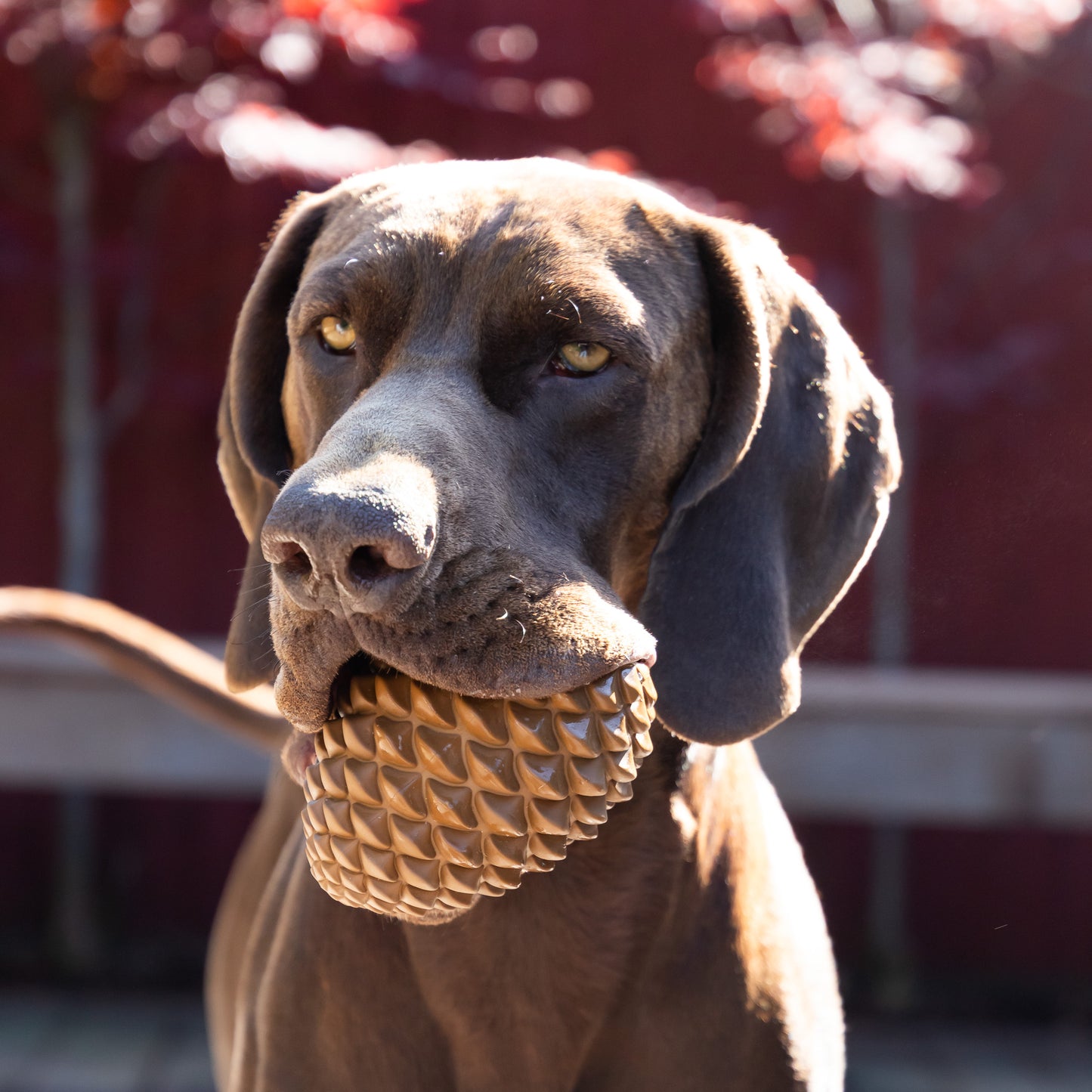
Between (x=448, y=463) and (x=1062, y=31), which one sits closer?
(x=448, y=463)

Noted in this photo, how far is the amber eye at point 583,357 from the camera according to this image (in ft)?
4.50

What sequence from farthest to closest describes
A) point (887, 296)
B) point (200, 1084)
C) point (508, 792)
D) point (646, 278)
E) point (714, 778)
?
point (887, 296) < point (200, 1084) < point (714, 778) < point (646, 278) < point (508, 792)

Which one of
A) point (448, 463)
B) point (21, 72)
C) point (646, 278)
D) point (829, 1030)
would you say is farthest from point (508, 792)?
point (21, 72)

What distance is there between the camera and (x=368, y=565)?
1074 mm

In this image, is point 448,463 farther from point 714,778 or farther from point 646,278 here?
point 714,778

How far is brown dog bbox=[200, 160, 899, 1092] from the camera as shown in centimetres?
136

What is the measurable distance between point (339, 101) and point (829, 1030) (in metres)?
4.12

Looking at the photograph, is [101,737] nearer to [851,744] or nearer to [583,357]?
[851,744]

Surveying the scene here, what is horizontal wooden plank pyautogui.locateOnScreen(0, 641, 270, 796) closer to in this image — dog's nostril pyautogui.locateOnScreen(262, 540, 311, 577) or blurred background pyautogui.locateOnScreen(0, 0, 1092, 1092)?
blurred background pyautogui.locateOnScreen(0, 0, 1092, 1092)

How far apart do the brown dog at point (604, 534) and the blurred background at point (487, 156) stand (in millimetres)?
2389

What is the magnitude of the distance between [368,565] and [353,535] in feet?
0.16

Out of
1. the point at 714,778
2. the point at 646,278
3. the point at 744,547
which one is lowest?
the point at 714,778

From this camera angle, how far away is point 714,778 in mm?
1603

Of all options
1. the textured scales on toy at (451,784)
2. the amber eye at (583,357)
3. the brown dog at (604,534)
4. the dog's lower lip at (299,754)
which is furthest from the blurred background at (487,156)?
the textured scales on toy at (451,784)
